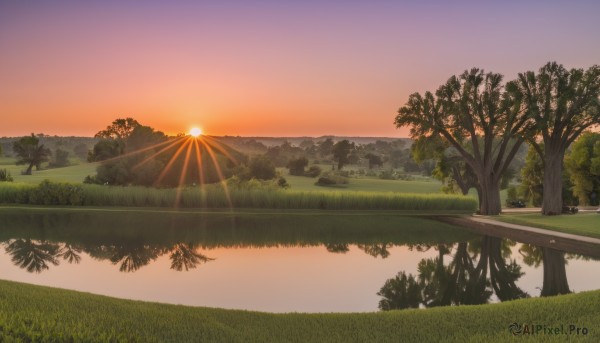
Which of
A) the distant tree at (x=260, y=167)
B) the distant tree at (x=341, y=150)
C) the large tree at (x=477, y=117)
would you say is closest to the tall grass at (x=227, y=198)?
the large tree at (x=477, y=117)

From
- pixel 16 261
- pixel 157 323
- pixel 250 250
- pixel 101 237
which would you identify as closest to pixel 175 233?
pixel 101 237

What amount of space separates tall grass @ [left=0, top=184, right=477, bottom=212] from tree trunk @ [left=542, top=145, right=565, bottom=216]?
230 inches

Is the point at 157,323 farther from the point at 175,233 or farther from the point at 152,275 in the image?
the point at 175,233

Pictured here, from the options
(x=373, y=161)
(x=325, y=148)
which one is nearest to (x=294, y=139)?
(x=325, y=148)

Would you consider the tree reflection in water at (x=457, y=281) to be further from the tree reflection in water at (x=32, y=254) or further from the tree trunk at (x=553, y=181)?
the tree trunk at (x=553, y=181)

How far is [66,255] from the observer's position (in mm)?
11586

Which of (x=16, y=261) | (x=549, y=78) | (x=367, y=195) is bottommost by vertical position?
(x=16, y=261)

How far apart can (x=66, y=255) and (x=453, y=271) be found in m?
9.63

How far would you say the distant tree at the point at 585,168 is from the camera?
28.2m

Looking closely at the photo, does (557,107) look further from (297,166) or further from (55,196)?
(297,166)

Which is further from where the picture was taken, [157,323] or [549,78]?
[549,78]

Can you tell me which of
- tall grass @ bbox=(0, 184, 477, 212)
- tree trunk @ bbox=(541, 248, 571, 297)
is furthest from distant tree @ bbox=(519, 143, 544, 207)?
tree trunk @ bbox=(541, 248, 571, 297)

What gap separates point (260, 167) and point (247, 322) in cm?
2985

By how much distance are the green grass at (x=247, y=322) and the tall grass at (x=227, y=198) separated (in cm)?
1549
